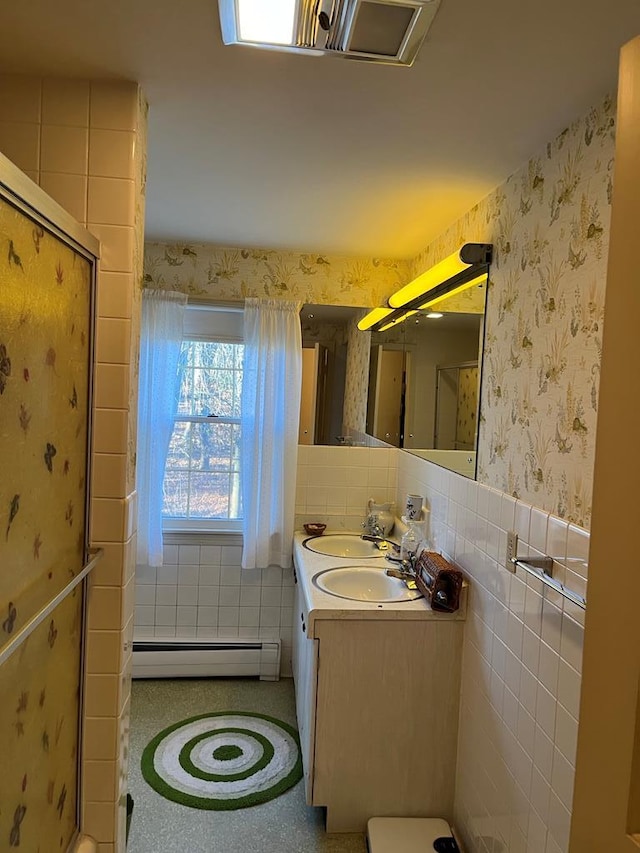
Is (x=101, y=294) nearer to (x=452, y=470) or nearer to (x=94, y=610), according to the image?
(x=94, y=610)

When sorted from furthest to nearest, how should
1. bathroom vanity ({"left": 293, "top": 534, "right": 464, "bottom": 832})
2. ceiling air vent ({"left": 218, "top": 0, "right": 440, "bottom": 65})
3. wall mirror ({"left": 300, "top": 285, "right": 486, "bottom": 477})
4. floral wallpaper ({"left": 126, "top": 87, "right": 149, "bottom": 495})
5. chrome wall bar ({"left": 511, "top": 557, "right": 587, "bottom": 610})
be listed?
wall mirror ({"left": 300, "top": 285, "right": 486, "bottom": 477}) < bathroom vanity ({"left": 293, "top": 534, "right": 464, "bottom": 832}) < floral wallpaper ({"left": 126, "top": 87, "right": 149, "bottom": 495}) < chrome wall bar ({"left": 511, "top": 557, "right": 587, "bottom": 610}) < ceiling air vent ({"left": 218, "top": 0, "right": 440, "bottom": 65})

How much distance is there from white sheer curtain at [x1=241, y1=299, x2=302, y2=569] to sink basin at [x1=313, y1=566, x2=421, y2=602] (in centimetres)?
64

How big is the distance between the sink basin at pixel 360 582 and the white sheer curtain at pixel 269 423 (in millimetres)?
644

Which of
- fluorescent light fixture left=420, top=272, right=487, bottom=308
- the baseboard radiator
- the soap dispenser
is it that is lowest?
the baseboard radiator

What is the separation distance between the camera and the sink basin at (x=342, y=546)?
2789 millimetres

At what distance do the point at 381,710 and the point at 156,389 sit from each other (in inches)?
71.0

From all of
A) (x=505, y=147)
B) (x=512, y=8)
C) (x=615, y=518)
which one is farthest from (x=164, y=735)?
(x=512, y=8)

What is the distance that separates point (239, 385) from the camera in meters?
3.08

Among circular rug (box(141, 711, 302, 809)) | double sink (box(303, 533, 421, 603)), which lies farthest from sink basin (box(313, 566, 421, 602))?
circular rug (box(141, 711, 302, 809))

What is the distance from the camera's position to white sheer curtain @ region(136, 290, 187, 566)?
2875 millimetres

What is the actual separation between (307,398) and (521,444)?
1.53m

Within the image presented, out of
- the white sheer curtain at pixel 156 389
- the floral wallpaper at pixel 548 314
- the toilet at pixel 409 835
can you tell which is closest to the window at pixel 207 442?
the white sheer curtain at pixel 156 389

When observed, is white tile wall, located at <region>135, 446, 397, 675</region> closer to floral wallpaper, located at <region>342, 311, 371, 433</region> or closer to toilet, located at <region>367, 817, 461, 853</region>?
floral wallpaper, located at <region>342, 311, 371, 433</region>

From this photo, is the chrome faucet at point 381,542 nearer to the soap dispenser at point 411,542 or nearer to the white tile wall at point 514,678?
the soap dispenser at point 411,542
